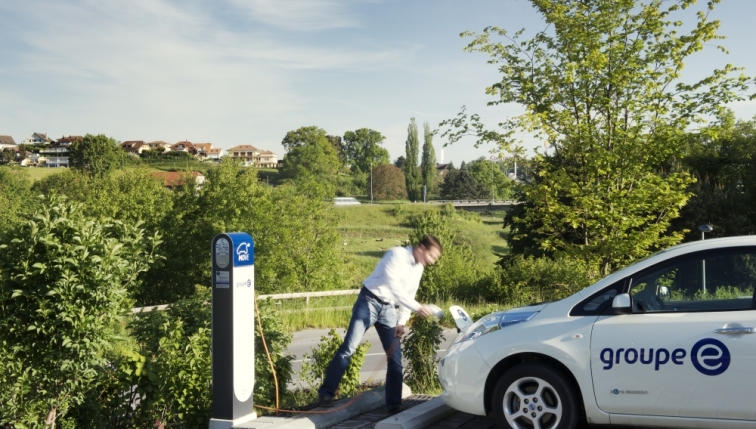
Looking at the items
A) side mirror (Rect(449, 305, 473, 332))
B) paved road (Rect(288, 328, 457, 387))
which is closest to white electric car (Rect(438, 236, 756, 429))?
side mirror (Rect(449, 305, 473, 332))

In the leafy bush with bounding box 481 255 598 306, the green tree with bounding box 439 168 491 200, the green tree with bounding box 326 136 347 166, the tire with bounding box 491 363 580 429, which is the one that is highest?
the green tree with bounding box 326 136 347 166

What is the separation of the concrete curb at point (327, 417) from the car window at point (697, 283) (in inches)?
112

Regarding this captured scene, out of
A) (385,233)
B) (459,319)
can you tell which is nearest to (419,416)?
(459,319)

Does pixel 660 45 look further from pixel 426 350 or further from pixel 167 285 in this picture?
A: pixel 167 285

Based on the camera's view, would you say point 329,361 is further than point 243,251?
Yes

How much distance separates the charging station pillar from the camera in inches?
240

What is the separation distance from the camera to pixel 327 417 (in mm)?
6688

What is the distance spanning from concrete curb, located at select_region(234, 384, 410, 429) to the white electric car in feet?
4.10

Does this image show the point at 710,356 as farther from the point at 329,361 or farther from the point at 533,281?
the point at 533,281

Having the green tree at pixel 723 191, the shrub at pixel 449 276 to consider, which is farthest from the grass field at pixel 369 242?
the green tree at pixel 723 191

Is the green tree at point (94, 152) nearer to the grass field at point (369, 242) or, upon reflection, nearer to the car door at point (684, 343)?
the grass field at point (369, 242)

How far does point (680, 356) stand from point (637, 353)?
0.30 metres

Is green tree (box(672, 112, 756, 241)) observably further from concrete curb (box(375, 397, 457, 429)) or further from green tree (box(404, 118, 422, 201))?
green tree (box(404, 118, 422, 201))

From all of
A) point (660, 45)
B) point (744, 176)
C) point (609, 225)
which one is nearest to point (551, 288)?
point (609, 225)
